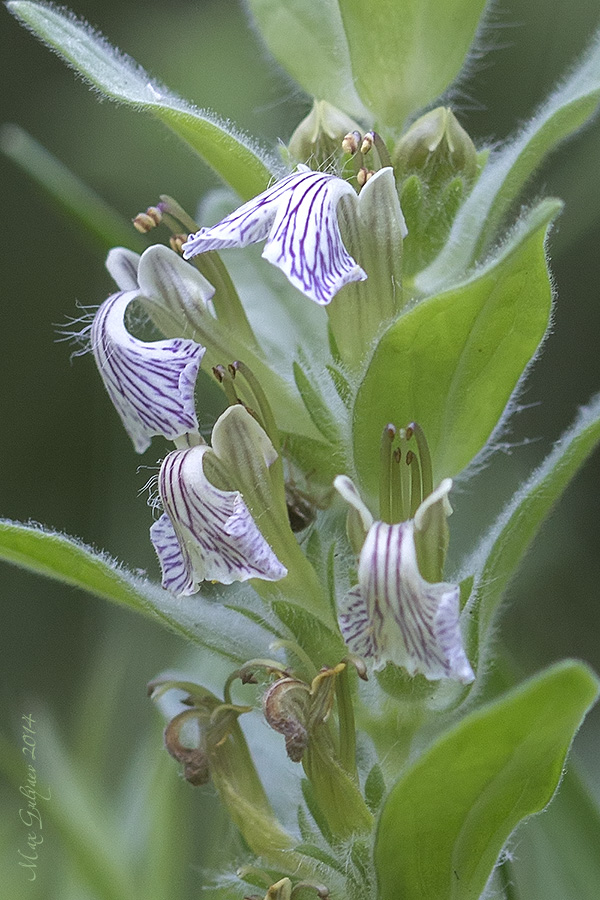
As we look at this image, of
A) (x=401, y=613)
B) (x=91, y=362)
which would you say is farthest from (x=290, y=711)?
(x=91, y=362)

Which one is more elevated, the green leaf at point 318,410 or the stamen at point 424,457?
the green leaf at point 318,410

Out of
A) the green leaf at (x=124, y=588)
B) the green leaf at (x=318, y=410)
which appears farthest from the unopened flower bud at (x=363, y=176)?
the green leaf at (x=124, y=588)

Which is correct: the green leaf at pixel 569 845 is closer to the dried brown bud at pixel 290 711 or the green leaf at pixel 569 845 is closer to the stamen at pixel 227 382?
the dried brown bud at pixel 290 711

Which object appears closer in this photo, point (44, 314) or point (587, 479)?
point (587, 479)

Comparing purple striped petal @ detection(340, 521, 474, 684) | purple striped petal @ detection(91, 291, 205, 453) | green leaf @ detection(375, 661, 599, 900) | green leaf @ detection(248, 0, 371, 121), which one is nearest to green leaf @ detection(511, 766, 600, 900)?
green leaf @ detection(375, 661, 599, 900)

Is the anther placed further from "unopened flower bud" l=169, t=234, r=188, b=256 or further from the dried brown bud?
the dried brown bud

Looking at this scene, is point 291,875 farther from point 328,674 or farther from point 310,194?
point 310,194

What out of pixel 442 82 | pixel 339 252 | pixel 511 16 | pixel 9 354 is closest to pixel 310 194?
pixel 339 252
